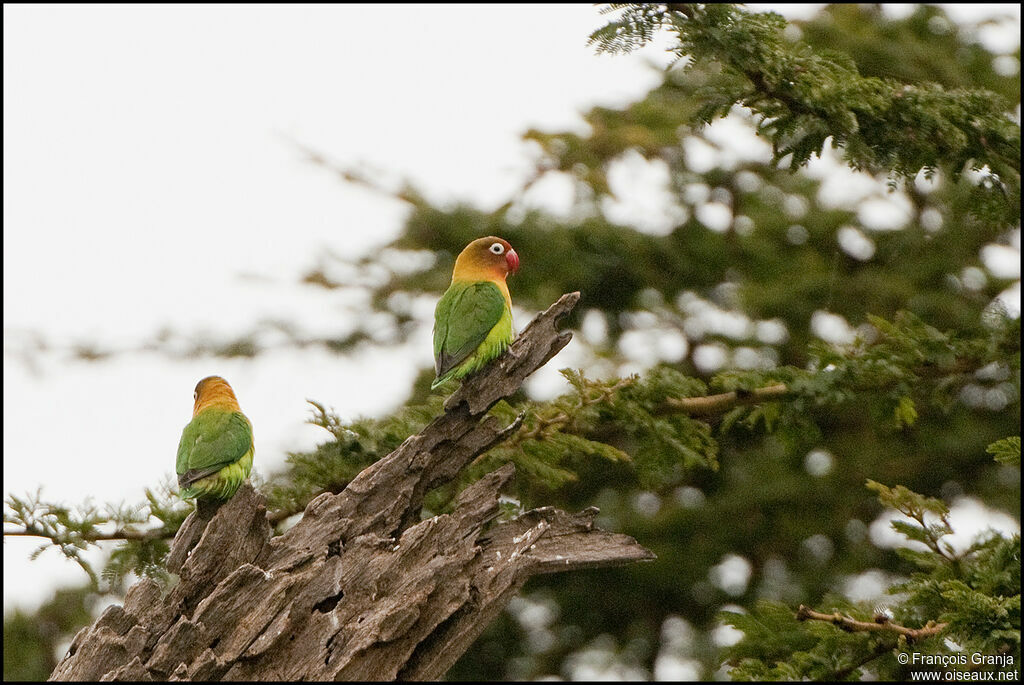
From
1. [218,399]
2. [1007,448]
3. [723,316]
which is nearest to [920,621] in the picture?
[1007,448]

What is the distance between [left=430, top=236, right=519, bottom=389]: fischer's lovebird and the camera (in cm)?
490

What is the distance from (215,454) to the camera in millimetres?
5301

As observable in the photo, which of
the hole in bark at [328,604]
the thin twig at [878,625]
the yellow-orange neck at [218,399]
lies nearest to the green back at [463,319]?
the hole in bark at [328,604]

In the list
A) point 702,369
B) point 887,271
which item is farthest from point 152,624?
point 887,271

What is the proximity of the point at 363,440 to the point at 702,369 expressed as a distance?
688cm

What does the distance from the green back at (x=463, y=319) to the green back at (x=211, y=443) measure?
134 cm

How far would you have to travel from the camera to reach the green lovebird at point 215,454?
528 centimetres

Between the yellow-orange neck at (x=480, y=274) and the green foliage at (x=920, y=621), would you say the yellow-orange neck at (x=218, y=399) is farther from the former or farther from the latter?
the green foliage at (x=920, y=621)

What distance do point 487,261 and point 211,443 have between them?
1.91 metres

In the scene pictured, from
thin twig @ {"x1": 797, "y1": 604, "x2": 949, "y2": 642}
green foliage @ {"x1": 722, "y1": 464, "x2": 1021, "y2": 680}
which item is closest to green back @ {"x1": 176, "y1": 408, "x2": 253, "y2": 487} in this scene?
green foliage @ {"x1": 722, "y1": 464, "x2": 1021, "y2": 680}

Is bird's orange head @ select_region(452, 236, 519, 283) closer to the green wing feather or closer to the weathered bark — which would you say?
the weathered bark

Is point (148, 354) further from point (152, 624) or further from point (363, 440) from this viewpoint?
point (152, 624)

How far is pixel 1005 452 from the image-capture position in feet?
15.9

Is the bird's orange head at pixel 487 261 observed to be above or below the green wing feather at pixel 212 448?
above
